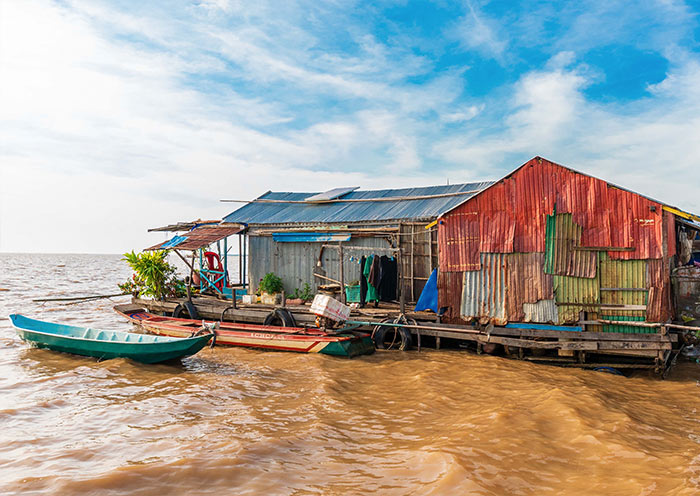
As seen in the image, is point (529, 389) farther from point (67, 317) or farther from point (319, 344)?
point (67, 317)

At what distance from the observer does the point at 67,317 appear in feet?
74.4

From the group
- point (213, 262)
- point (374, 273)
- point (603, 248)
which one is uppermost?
point (603, 248)

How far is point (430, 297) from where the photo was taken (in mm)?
14305

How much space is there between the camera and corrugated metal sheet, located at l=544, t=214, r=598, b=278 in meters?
12.3

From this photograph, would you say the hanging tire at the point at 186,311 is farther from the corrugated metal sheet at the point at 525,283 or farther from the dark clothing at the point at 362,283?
the corrugated metal sheet at the point at 525,283

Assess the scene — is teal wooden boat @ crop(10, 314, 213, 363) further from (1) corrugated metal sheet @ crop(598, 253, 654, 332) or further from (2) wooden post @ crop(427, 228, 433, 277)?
(1) corrugated metal sheet @ crop(598, 253, 654, 332)

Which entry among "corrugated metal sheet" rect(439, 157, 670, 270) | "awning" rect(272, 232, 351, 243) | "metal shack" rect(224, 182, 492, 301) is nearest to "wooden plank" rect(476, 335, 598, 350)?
"corrugated metal sheet" rect(439, 157, 670, 270)

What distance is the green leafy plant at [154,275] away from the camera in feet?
60.8

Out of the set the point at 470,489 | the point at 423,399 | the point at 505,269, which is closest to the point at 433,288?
the point at 505,269

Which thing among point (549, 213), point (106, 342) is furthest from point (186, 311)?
point (549, 213)

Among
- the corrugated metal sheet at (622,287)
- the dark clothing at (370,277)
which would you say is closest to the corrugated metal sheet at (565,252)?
the corrugated metal sheet at (622,287)

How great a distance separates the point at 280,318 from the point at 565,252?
8662 mm

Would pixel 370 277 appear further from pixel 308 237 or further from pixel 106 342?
pixel 106 342

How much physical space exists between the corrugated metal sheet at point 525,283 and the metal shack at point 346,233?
348 centimetres
